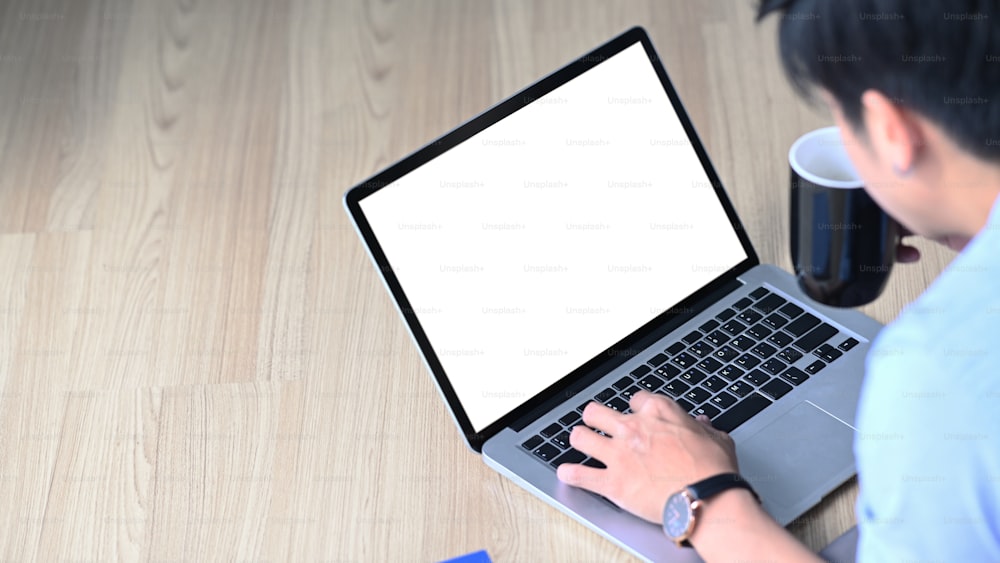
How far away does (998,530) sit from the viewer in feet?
2.15

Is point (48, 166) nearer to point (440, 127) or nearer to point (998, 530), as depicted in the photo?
point (440, 127)

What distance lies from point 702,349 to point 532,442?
188 mm

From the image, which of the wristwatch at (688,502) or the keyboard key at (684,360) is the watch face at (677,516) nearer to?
the wristwatch at (688,502)

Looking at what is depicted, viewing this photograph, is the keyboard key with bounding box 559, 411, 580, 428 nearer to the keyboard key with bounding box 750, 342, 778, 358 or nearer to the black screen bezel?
the black screen bezel

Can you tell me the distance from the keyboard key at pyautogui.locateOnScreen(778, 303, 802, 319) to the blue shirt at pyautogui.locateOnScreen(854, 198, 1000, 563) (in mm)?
348

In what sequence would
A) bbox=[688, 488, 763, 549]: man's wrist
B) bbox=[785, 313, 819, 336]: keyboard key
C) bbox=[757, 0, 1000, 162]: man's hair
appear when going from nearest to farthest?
bbox=[757, 0, 1000, 162]: man's hair → bbox=[688, 488, 763, 549]: man's wrist → bbox=[785, 313, 819, 336]: keyboard key

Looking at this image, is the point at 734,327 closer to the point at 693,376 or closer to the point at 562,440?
the point at 693,376

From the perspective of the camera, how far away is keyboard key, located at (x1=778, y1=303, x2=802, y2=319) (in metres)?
1.03

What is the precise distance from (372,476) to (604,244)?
1.00ft

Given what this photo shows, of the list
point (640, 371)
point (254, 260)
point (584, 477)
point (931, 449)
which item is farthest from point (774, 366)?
point (254, 260)

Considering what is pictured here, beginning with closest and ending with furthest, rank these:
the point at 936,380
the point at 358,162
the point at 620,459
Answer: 1. the point at 936,380
2. the point at 620,459
3. the point at 358,162

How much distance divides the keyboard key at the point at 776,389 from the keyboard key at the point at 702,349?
6 centimetres

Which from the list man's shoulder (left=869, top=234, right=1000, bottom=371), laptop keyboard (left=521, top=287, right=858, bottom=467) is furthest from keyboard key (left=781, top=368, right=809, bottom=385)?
man's shoulder (left=869, top=234, right=1000, bottom=371)

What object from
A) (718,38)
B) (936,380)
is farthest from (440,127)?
(936,380)
